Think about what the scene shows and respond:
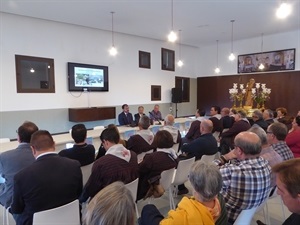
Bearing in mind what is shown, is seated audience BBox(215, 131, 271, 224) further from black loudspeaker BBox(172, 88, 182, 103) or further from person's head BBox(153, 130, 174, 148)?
black loudspeaker BBox(172, 88, 182, 103)

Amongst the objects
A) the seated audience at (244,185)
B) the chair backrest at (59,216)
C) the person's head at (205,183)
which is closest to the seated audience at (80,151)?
the chair backrest at (59,216)

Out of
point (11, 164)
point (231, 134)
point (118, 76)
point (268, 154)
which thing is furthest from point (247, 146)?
point (118, 76)

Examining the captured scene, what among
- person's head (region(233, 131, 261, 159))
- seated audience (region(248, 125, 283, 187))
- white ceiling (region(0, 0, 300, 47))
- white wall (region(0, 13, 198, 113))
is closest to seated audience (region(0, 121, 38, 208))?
person's head (region(233, 131, 261, 159))

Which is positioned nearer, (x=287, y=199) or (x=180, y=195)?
(x=287, y=199)

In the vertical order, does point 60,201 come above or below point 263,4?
below

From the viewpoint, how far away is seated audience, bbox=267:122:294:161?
3037 mm

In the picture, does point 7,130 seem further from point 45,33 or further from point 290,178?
point 290,178

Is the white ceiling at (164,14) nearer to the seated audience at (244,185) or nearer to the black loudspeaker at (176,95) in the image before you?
the black loudspeaker at (176,95)

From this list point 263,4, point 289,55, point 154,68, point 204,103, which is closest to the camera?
point 263,4

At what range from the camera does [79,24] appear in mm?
7473

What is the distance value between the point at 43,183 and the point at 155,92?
834cm

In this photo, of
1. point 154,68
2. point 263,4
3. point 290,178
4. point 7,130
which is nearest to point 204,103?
point 154,68

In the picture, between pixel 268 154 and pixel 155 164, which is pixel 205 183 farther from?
pixel 268 154

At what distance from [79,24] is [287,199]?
24.5 ft
